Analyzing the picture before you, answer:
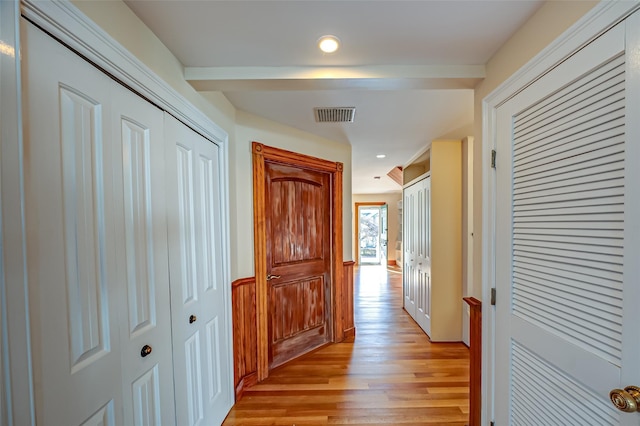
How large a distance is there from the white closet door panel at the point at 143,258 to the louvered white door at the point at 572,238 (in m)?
1.64

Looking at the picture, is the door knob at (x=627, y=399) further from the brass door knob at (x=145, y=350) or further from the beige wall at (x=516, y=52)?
the brass door knob at (x=145, y=350)

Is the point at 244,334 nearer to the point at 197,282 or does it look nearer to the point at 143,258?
the point at 197,282

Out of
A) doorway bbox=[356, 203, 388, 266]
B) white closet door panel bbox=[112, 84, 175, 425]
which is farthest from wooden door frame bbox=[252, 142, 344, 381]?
doorway bbox=[356, 203, 388, 266]

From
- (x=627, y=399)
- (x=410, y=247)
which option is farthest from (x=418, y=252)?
(x=627, y=399)

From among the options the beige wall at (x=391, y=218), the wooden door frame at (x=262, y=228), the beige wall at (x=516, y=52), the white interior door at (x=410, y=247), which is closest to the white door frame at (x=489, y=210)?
the beige wall at (x=516, y=52)

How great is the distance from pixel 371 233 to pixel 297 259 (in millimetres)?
6203

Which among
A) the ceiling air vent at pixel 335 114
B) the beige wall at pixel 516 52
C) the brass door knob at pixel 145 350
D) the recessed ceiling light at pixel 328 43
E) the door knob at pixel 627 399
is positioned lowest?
the brass door knob at pixel 145 350

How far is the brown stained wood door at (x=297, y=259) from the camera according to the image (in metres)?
2.48

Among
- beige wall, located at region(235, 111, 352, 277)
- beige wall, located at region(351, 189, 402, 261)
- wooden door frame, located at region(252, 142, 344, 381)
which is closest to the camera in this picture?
beige wall, located at region(235, 111, 352, 277)

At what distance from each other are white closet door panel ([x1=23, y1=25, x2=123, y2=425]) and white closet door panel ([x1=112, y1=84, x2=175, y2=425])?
5cm

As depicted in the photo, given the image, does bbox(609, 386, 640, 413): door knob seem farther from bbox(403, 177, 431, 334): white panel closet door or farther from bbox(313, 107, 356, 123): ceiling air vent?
bbox(403, 177, 431, 334): white panel closet door

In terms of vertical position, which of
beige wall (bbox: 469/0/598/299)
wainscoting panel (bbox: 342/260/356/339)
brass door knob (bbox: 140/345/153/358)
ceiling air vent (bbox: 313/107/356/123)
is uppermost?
ceiling air vent (bbox: 313/107/356/123)

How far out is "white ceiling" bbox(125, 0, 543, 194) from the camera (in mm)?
1032

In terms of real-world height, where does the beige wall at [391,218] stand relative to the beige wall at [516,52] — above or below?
below
